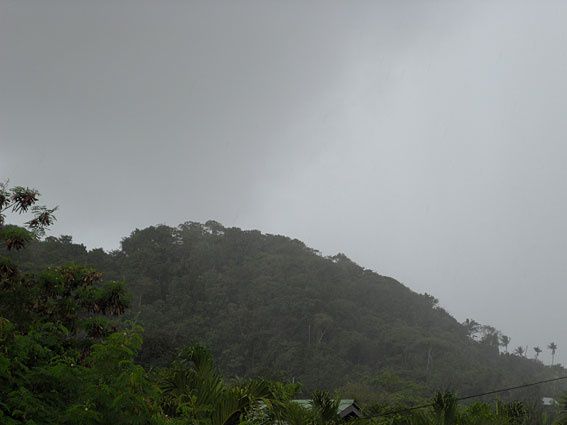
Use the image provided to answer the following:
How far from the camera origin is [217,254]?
279 ft

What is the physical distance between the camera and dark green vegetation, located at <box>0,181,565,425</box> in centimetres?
655

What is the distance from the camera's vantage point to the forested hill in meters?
62.7

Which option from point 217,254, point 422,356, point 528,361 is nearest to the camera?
point 422,356

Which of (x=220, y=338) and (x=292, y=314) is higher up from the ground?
(x=292, y=314)

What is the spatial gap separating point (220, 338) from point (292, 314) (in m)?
12.7

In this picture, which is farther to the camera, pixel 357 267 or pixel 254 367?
pixel 357 267

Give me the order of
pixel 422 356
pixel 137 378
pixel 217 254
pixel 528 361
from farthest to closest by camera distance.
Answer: pixel 528 361 < pixel 217 254 < pixel 422 356 < pixel 137 378

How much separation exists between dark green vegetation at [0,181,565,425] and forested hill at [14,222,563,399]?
0.75 feet

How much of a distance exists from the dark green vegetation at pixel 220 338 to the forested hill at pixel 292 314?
0.23m

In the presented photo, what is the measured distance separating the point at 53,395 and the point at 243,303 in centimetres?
6901

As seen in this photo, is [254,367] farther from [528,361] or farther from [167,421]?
[167,421]

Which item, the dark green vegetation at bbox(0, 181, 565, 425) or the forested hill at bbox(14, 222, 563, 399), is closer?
the dark green vegetation at bbox(0, 181, 565, 425)

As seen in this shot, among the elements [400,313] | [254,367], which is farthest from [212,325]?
[400,313]

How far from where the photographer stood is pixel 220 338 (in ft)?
216
